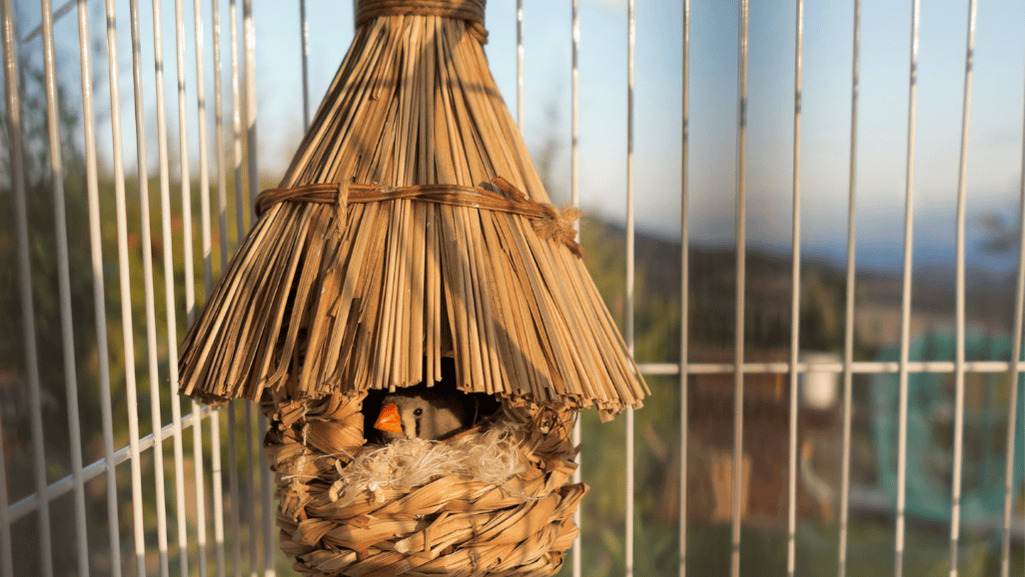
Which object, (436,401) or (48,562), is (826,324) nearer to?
(436,401)

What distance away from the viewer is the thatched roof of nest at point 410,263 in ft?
1.87

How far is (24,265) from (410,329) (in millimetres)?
369

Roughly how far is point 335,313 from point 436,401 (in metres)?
0.20

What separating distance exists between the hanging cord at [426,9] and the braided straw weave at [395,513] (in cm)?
44

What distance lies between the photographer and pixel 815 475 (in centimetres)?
196

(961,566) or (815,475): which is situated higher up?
(815,475)

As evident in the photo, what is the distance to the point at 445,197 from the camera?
24.5 inches

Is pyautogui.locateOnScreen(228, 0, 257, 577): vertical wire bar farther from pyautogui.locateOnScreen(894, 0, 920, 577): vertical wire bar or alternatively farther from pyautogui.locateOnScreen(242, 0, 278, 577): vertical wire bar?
pyautogui.locateOnScreen(894, 0, 920, 577): vertical wire bar

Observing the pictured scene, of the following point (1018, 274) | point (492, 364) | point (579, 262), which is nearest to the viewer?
point (492, 364)

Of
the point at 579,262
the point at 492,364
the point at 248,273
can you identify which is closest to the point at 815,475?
the point at 579,262

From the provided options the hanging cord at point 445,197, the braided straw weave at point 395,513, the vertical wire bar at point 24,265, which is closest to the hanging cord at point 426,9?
the hanging cord at point 445,197

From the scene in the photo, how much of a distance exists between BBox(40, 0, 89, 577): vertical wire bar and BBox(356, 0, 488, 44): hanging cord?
1.02 feet

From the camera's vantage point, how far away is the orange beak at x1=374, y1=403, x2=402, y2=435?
670 millimetres

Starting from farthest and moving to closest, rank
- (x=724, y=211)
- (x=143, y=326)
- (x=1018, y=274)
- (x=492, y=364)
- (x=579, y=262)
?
(x=724, y=211), (x=143, y=326), (x=1018, y=274), (x=579, y=262), (x=492, y=364)
